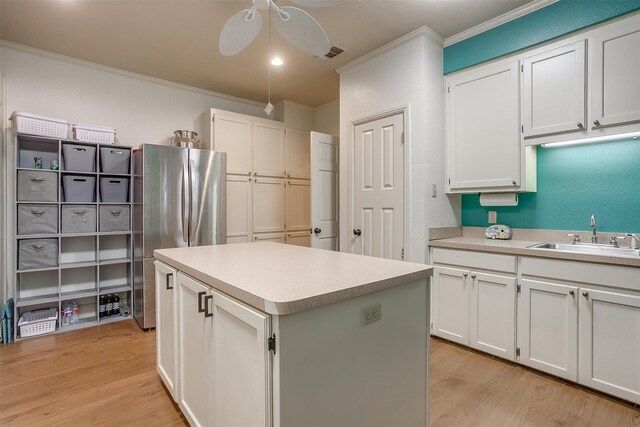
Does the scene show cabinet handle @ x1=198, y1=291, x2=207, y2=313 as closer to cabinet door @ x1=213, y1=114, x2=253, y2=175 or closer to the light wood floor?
the light wood floor

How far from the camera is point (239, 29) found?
1834 mm

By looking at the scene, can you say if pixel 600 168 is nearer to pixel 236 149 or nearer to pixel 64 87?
pixel 236 149

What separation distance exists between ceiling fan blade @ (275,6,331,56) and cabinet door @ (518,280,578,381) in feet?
6.97

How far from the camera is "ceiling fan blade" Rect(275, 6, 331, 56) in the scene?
170 cm

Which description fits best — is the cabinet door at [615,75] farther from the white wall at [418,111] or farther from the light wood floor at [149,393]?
the light wood floor at [149,393]

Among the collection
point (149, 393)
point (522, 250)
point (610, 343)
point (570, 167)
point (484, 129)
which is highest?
point (484, 129)

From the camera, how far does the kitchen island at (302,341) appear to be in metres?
0.98

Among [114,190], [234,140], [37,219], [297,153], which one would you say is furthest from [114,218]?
[297,153]

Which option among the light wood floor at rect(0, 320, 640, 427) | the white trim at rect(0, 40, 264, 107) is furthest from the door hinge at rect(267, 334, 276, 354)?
the white trim at rect(0, 40, 264, 107)

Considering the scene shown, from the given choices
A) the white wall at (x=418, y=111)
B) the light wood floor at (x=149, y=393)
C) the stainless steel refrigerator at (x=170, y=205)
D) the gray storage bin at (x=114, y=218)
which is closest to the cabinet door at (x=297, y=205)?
the stainless steel refrigerator at (x=170, y=205)

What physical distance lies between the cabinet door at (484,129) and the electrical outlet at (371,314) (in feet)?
6.48

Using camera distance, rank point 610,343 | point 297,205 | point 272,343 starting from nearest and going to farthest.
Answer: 1. point 272,343
2. point 610,343
3. point 297,205

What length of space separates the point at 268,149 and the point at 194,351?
10.4ft

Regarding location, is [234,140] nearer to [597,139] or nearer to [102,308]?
[102,308]
